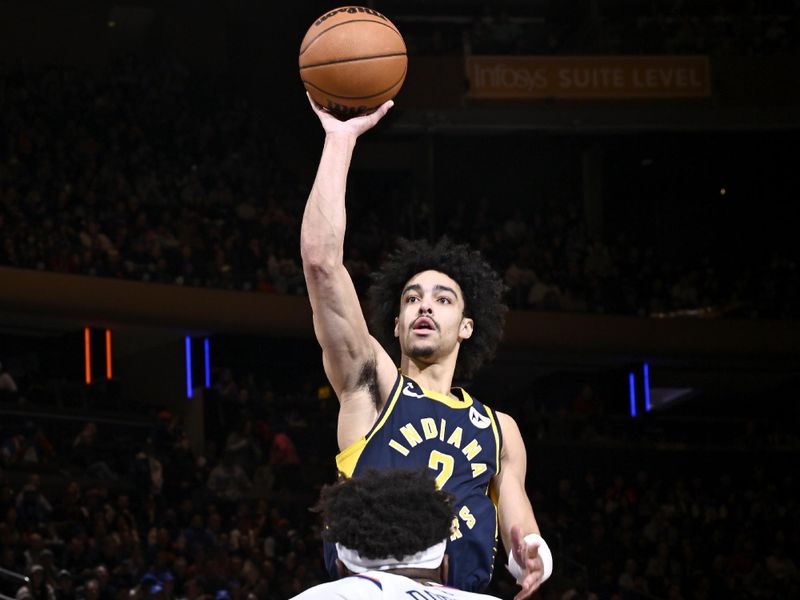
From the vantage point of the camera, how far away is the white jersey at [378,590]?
11.3 feet

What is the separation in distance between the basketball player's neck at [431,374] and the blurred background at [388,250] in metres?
8.04

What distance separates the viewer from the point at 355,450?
5039 millimetres

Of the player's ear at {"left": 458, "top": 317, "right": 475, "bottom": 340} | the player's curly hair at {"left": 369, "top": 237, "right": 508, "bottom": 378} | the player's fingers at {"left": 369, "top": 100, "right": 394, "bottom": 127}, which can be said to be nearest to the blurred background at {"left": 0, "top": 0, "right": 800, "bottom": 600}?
the player's curly hair at {"left": 369, "top": 237, "right": 508, "bottom": 378}

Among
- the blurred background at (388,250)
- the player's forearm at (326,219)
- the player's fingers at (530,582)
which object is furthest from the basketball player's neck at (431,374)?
the blurred background at (388,250)

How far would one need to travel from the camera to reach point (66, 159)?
66.7 feet

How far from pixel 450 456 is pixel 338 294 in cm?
74

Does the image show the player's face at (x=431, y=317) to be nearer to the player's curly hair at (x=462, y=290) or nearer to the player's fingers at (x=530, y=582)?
the player's curly hair at (x=462, y=290)

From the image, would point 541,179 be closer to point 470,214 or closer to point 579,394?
point 470,214

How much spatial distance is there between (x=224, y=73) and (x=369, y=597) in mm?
23397

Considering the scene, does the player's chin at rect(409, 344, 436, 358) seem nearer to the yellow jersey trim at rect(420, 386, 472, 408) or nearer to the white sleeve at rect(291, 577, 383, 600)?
the yellow jersey trim at rect(420, 386, 472, 408)

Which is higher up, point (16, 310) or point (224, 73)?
point (224, 73)

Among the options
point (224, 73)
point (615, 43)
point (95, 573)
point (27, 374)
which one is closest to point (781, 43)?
point (615, 43)

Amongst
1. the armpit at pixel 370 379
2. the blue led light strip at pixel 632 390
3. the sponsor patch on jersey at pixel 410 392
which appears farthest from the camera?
the blue led light strip at pixel 632 390

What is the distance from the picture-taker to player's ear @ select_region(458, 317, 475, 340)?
18.5 feet
